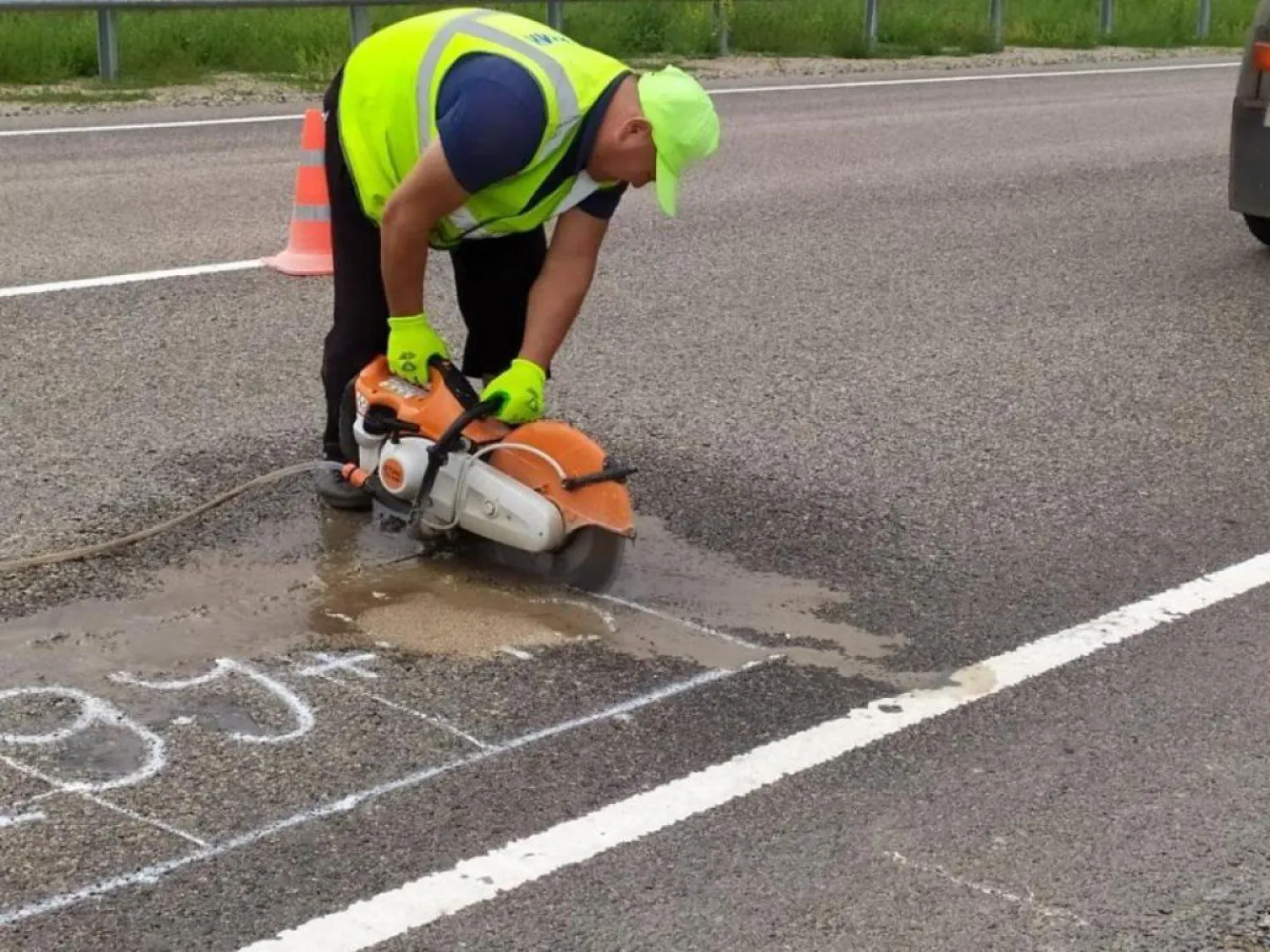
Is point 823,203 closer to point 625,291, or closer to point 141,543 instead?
point 625,291

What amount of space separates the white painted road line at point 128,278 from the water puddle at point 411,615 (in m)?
2.78

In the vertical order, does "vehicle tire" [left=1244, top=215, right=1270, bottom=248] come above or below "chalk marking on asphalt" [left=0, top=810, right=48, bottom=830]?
above

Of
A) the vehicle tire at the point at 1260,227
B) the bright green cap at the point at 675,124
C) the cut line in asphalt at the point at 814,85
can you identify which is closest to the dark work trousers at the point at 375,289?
the bright green cap at the point at 675,124

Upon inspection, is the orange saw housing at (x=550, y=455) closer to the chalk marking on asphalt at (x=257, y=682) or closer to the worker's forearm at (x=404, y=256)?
the worker's forearm at (x=404, y=256)

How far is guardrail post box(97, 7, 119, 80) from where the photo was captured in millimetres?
13906

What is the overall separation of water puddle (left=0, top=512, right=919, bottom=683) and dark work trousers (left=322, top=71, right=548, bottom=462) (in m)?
0.45

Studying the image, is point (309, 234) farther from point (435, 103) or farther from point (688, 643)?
point (688, 643)

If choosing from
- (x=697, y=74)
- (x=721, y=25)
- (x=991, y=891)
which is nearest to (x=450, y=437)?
(x=991, y=891)

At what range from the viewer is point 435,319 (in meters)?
7.19

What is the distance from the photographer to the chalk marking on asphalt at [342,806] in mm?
3193

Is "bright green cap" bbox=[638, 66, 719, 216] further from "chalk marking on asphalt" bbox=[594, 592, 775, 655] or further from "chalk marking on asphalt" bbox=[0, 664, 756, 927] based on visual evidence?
"chalk marking on asphalt" bbox=[0, 664, 756, 927]

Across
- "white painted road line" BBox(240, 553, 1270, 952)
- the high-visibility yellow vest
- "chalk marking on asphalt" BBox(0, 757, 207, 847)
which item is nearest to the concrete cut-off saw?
the high-visibility yellow vest

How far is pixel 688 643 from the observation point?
4.39m

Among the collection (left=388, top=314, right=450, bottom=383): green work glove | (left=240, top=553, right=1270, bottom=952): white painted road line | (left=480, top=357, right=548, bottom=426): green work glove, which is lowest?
(left=240, top=553, right=1270, bottom=952): white painted road line
